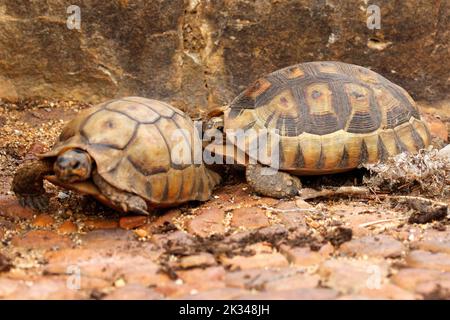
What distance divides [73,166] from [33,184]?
1.80ft

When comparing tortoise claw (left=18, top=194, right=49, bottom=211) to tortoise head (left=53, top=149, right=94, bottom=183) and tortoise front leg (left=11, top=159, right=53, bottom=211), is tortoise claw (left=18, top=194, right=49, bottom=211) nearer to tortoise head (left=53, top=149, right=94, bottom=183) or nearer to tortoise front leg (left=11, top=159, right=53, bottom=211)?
tortoise front leg (left=11, top=159, right=53, bottom=211)

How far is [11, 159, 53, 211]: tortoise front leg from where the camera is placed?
4340 mm

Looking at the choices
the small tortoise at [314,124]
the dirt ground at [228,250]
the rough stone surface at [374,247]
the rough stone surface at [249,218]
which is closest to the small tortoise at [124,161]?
the dirt ground at [228,250]

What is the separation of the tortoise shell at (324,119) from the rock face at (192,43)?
0.91 m

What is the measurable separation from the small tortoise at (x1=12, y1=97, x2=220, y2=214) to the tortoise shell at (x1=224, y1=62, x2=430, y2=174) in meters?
0.61

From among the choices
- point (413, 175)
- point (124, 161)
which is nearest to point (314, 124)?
point (413, 175)

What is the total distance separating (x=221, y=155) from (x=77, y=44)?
179 cm

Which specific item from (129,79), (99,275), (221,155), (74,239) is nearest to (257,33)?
(129,79)

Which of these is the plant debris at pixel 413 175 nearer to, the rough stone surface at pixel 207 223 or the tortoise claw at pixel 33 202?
the rough stone surface at pixel 207 223

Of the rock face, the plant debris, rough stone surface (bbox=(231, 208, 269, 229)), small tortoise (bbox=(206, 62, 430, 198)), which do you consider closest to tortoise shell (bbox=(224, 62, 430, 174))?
small tortoise (bbox=(206, 62, 430, 198))

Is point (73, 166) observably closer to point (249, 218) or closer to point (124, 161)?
point (124, 161)

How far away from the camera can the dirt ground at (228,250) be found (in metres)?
3.34

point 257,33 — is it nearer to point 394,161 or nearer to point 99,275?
point 394,161
